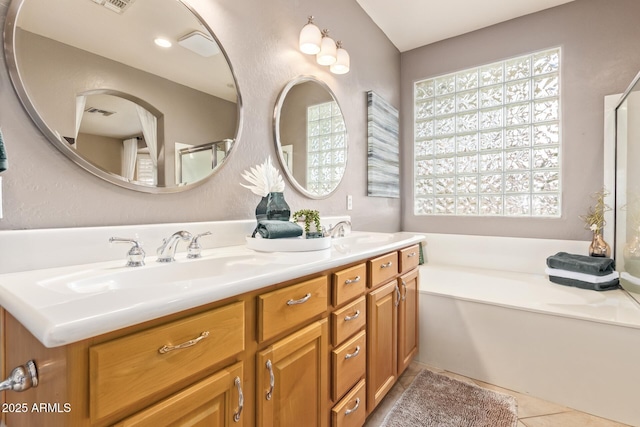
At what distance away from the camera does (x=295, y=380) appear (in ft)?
3.19

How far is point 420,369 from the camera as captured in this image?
6.77 ft

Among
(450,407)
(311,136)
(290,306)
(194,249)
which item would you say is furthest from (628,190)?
(194,249)

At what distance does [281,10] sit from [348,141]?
37.2 inches

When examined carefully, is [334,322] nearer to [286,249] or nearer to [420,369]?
[286,249]

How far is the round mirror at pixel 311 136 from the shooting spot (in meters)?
1.78

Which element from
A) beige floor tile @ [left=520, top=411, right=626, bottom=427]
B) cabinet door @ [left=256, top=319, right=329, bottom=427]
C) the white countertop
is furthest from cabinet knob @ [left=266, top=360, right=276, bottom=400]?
beige floor tile @ [left=520, top=411, right=626, bottom=427]

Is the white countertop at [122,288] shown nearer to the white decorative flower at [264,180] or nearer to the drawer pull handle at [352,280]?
the drawer pull handle at [352,280]

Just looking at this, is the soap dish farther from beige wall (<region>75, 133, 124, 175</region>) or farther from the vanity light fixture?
the vanity light fixture

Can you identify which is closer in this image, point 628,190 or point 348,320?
point 348,320

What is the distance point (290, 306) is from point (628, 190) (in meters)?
2.55

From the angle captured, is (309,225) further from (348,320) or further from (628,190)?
(628,190)

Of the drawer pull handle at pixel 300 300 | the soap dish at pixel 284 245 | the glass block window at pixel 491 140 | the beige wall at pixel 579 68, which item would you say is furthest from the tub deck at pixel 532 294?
the drawer pull handle at pixel 300 300

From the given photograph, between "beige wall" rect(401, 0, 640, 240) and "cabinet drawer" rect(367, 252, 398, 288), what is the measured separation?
1681 mm

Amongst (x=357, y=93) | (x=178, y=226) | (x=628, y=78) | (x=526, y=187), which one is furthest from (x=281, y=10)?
(x=628, y=78)
